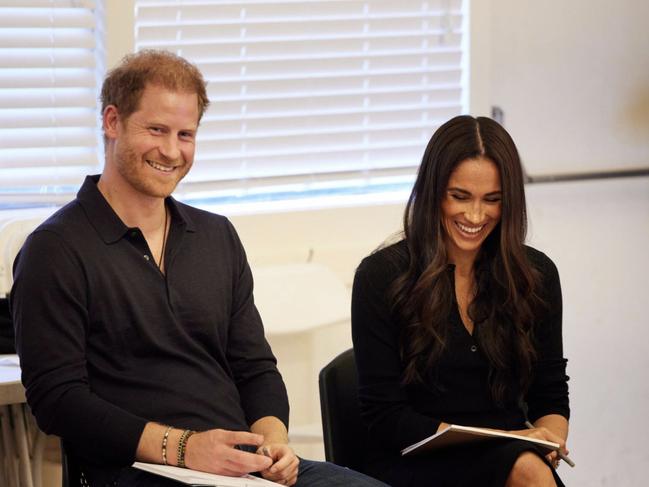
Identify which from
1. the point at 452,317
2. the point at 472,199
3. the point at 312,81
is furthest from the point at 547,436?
the point at 312,81

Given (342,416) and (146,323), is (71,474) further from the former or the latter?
(342,416)

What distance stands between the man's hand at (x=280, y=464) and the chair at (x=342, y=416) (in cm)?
29

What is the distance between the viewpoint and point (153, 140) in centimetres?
212

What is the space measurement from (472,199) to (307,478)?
73 cm

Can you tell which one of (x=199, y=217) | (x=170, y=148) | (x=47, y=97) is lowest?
(x=199, y=217)

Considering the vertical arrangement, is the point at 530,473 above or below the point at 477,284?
below

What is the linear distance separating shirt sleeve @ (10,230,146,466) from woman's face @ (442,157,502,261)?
0.86 meters

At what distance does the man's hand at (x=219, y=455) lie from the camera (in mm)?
1914

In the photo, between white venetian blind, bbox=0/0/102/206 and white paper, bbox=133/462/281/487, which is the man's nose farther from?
white venetian blind, bbox=0/0/102/206

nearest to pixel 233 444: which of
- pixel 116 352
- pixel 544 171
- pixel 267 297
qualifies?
pixel 116 352

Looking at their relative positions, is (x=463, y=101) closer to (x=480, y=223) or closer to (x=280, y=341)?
(x=280, y=341)

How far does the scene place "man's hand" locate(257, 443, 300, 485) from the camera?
6.57 ft

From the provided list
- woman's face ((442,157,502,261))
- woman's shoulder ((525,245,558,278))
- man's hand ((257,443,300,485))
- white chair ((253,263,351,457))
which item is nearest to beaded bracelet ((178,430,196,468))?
man's hand ((257,443,300,485))

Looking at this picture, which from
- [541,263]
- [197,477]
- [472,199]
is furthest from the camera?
[541,263]
